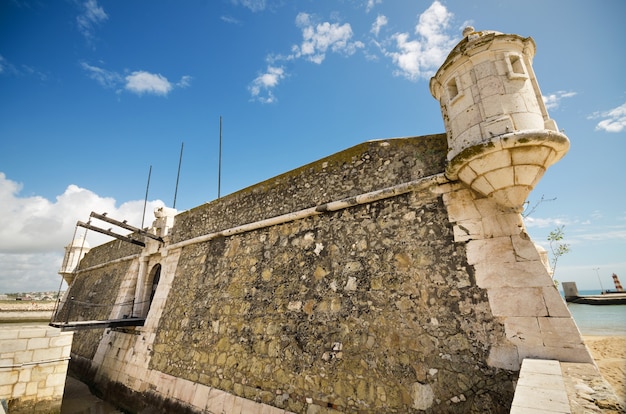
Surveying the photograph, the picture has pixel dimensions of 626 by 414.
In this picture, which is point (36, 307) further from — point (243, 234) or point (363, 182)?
point (363, 182)

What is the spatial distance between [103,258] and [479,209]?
622 inches

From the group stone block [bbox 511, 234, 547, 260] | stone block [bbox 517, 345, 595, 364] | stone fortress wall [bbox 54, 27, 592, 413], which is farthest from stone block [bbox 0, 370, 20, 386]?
stone block [bbox 511, 234, 547, 260]

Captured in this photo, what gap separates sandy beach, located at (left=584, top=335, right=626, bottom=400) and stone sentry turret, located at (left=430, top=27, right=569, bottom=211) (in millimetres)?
3745

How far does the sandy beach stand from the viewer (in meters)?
5.15

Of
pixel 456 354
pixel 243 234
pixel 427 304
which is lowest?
pixel 456 354

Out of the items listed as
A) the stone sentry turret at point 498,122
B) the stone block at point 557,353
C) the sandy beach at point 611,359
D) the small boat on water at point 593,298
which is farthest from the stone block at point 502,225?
the small boat on water at point 593,298

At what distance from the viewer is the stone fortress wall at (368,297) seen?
2.92 meters

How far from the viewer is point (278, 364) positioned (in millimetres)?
4410

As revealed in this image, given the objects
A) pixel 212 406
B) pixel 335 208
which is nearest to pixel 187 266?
pixel 212 406

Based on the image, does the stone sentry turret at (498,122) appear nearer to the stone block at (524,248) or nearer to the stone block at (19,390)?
the stone block at (524,248)

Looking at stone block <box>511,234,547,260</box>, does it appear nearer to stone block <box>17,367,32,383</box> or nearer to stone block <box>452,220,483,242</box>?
stone block <box>452,220,483,242</box>

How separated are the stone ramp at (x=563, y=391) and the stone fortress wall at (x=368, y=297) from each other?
433mm

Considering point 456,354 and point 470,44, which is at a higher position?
point 470,44

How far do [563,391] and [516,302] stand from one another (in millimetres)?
1277
